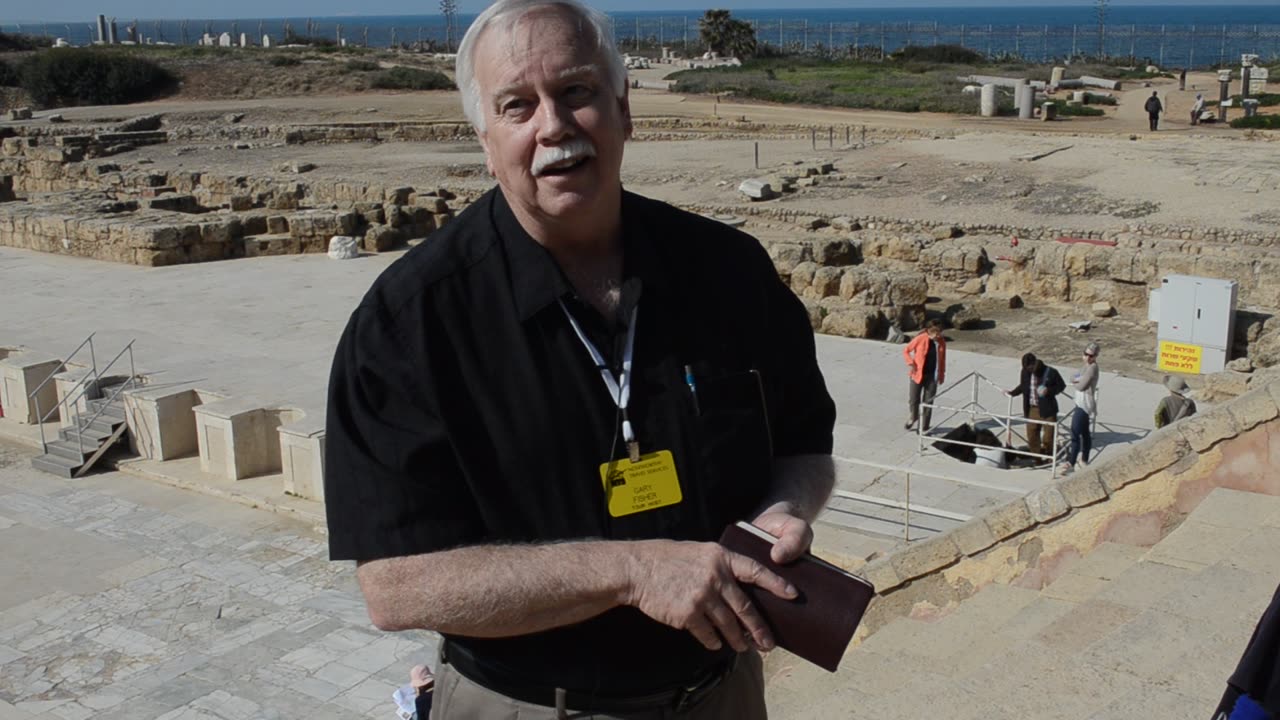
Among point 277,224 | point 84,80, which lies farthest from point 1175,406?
point 84,80

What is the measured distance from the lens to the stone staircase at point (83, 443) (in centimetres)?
1167

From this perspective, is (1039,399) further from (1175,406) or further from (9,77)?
(9,77)

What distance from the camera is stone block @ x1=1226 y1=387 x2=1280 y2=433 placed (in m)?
5.86

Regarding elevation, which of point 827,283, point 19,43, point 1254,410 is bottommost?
point 827,283

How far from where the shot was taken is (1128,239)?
63.0ft

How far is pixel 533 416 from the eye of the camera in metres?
2.33

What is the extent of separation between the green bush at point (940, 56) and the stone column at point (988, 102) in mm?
24871

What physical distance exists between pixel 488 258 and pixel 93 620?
24.2 feet

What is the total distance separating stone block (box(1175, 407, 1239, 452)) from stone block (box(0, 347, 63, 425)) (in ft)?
37.1

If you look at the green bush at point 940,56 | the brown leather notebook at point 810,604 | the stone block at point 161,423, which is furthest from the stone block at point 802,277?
the green bush at point 940,56

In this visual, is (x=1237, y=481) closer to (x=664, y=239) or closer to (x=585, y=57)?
(x=664, y=239)

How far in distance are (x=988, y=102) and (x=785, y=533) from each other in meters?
38.8

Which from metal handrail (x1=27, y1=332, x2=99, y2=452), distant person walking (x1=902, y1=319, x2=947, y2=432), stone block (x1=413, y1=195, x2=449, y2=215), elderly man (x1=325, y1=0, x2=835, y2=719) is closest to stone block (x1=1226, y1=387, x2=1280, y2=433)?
elderly man (x1=325, y1=0, x2=835, y2=719)

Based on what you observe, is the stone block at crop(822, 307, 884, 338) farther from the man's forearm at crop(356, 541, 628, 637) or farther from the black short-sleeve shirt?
the man's forearm at crop(356, 541, 628, 637)
